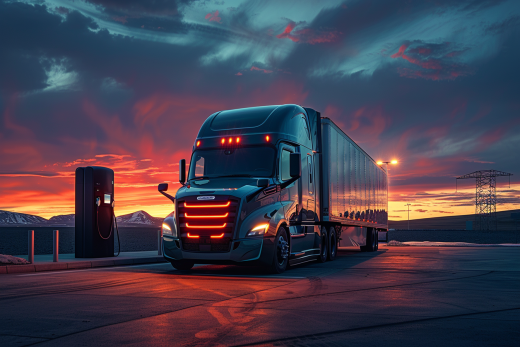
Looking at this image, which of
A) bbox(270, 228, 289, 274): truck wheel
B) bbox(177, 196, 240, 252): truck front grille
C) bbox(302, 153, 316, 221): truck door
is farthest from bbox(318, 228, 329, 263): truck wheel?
bbox(177, 196, 240, 252): truck front grille

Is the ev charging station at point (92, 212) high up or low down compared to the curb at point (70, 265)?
up

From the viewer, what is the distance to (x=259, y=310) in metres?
7.51

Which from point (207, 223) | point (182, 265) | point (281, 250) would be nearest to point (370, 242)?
point (281, 250)

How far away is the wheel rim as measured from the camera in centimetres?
1343

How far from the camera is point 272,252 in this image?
12.9m

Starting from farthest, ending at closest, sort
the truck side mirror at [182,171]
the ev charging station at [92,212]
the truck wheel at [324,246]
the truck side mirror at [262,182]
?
1. the ev charging station at [92,212]
2. the truck wheel at [324,246]
3. the truck side mirror at [182,171]
4. the truck side mirror at [262,182]

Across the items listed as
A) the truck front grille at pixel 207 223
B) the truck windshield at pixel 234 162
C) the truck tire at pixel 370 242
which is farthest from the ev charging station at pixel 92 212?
the truck tire at pixel 370 242

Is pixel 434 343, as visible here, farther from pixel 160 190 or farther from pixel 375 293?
pixel 160 190

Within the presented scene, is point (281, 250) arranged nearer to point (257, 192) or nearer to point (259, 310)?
point (257, 192)

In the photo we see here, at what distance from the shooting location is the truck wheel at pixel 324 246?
1733cm

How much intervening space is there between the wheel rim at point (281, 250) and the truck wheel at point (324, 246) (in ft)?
12.2

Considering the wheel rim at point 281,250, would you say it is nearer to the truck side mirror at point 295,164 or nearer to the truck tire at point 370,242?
the truck side mirror at point 295,164

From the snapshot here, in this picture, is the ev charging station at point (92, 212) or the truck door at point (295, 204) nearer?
the truck door at point (295, 204)

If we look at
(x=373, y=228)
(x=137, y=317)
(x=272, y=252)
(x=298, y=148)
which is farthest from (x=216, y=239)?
(x=373, y=228)
